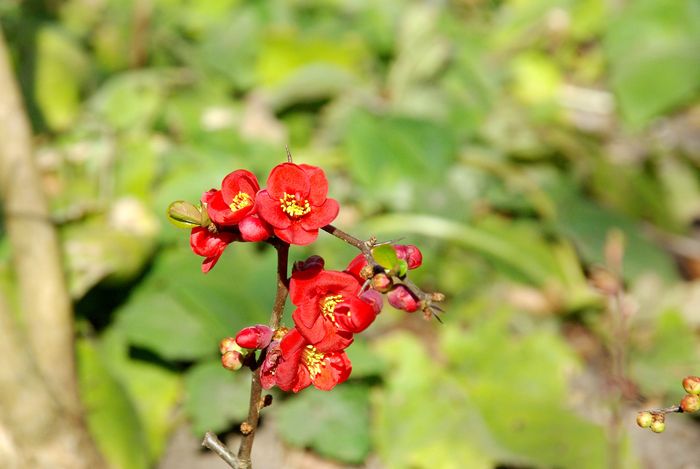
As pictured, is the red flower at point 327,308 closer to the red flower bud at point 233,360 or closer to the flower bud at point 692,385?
the red flower bud at point 233,360

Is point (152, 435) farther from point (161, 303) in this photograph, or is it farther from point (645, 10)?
point (645, 10)

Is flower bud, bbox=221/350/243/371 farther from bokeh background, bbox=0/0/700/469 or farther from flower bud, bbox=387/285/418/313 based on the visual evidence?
bokeh background, bbox=0/0/700/469

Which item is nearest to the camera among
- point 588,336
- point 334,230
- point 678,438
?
point 334,230

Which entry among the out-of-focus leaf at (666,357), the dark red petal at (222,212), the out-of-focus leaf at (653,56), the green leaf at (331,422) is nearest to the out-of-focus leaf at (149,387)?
the green leaf at (331,422)

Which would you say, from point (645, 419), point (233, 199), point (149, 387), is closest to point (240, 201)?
point (233, 199)

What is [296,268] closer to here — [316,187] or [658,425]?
[316,187]

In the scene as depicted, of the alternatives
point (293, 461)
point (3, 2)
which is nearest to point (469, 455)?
point (293, 461)
